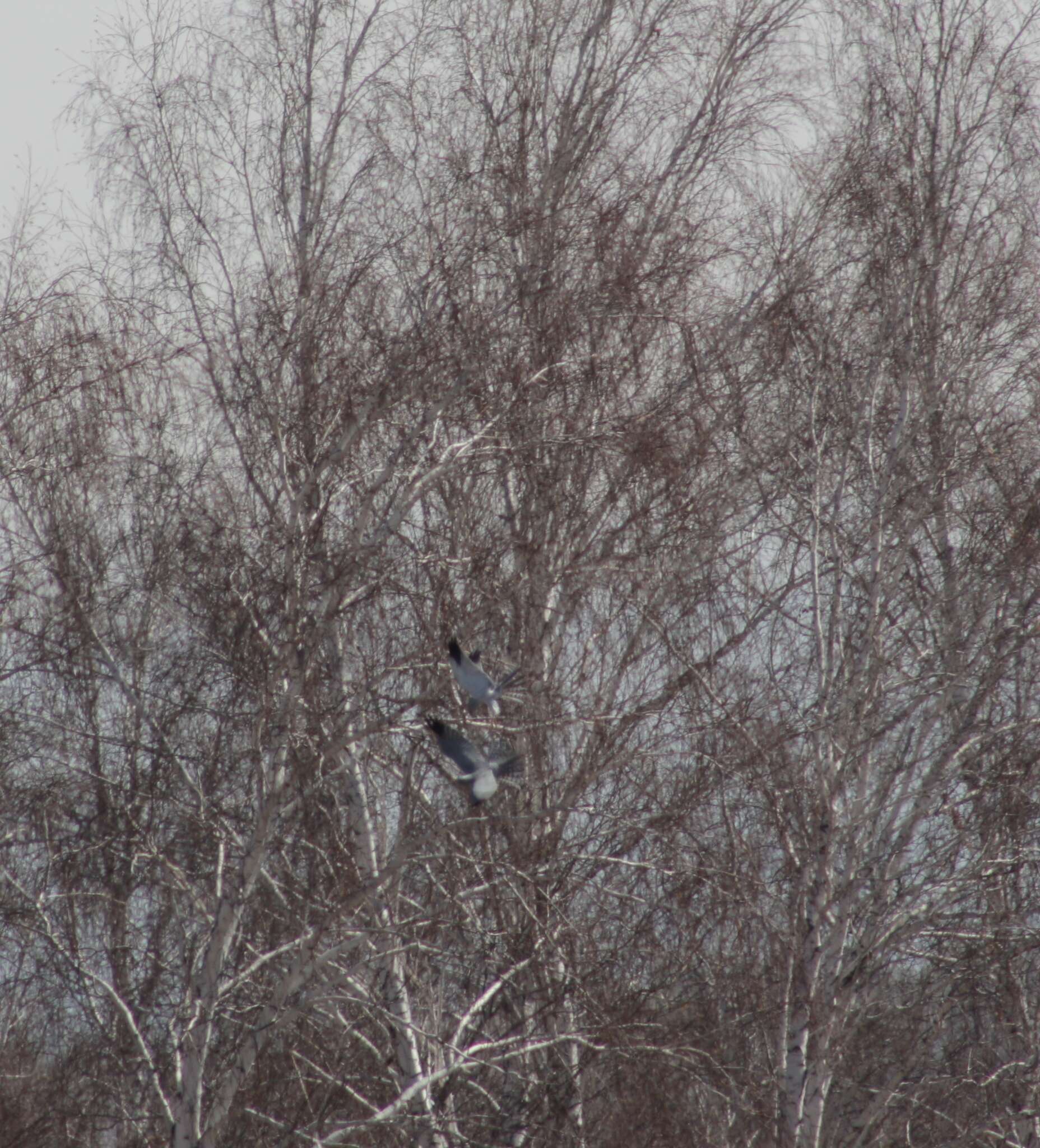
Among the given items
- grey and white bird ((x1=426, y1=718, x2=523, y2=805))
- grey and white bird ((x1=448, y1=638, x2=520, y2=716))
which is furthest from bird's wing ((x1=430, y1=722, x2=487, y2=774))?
grey and white bird ((x1=448, y1=638, x2=520, y2=716))

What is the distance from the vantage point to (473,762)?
5.73 metres

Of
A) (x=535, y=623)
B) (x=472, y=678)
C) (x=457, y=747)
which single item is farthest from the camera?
(x=535, y=623)

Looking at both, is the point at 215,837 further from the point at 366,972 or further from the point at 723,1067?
the point at 723,1067

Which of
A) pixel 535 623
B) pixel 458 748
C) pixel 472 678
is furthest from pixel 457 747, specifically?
pixel 535 623

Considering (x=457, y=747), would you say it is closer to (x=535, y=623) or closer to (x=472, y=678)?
(x=472, y=678)

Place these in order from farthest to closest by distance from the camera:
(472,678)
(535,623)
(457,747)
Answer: (535,623), (472,678), (457,747)

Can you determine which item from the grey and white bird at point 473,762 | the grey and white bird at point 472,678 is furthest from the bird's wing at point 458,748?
the grey and white bird at point 472,678

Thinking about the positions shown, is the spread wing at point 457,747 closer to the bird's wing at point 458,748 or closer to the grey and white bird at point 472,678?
the bird's wing at point 458,748

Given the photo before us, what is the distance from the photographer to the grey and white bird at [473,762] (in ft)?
18.1

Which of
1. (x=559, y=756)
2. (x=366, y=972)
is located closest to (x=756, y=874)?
(x=559, y=756)

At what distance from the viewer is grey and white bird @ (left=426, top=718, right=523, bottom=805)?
18.1 feet

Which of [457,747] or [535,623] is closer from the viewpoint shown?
[457,747]

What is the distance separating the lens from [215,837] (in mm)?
6770

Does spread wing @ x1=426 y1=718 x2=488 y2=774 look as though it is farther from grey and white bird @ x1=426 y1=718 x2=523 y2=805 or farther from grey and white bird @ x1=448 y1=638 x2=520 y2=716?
grey and white bird @ x1=448 y1=638 x2=520 y2=716
